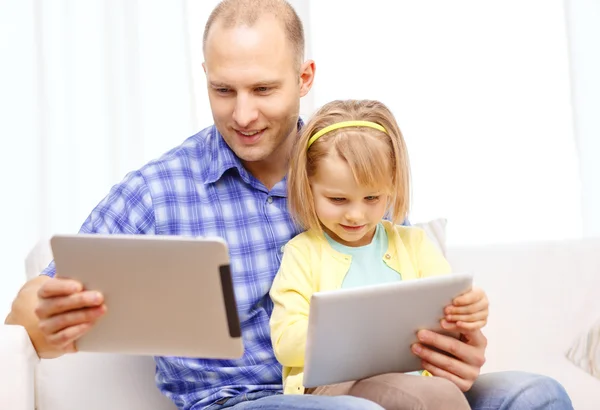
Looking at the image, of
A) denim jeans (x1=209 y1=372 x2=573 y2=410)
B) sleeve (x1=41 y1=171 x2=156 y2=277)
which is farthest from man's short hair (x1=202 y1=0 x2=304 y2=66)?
denim jeans (x1=209 y1=372 x2=573 y2=410)

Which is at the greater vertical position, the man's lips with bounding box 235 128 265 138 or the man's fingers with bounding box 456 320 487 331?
the man's lips with bounding box 235 128 265 138

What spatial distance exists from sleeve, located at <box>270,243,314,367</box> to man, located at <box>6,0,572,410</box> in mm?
116

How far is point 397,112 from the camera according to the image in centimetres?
346

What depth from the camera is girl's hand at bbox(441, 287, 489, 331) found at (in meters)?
1.56

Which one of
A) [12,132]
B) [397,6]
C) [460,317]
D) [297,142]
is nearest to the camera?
[460,317]

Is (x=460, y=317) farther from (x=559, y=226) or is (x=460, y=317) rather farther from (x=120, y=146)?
(x=559, y=226)

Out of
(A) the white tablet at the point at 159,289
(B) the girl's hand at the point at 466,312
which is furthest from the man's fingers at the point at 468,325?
(A) the white tablet at the point at 159,289

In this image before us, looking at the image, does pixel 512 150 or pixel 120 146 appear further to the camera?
pixel 512 150

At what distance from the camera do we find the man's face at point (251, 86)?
1.85 metres

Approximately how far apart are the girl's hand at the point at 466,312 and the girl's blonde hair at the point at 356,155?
0.97 feet

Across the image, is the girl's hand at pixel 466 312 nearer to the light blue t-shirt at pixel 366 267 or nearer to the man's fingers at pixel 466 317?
the man's fingers at pixel 466 317

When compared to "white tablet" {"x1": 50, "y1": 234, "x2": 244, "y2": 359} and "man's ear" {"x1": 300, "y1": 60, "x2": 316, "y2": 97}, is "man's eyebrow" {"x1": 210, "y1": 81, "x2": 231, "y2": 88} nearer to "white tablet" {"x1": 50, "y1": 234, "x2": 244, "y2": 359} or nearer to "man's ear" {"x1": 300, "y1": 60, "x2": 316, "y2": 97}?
"man's ear" {"x1": 300, "y1": 60, "x2": 316, "y2": 97}

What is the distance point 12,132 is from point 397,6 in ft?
4.86

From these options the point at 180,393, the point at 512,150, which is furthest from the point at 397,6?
the point at 180,393
